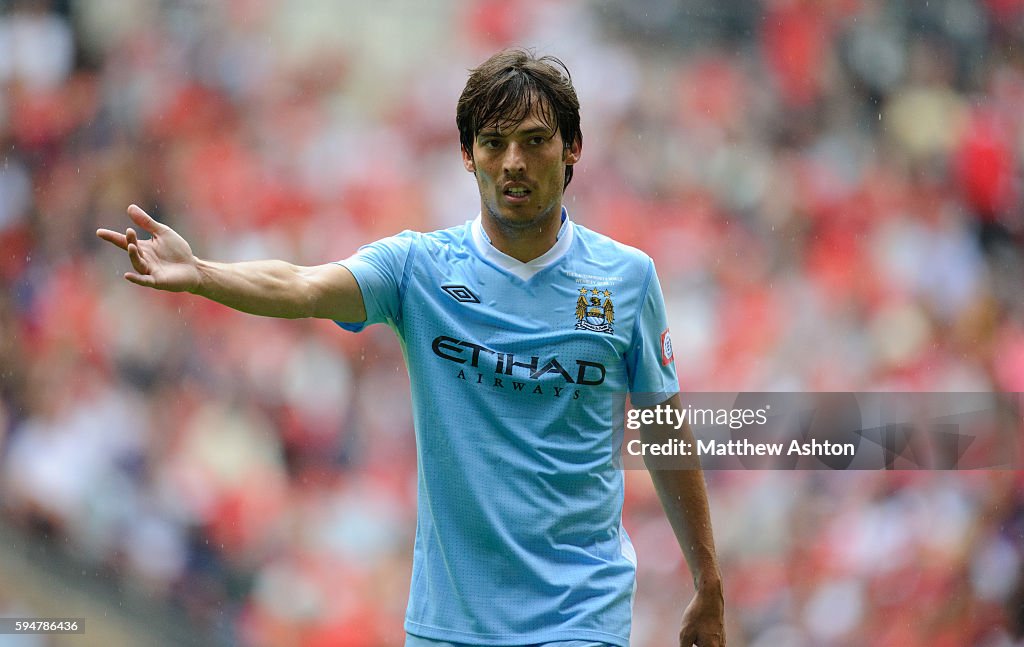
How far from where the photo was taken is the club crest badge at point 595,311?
2664 mm

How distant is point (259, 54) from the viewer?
5.57 m

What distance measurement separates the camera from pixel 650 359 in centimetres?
272

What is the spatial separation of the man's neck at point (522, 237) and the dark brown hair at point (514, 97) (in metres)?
0.19

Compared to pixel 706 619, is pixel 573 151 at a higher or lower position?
higher

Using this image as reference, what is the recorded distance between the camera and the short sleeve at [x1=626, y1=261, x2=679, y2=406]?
8.90 ft

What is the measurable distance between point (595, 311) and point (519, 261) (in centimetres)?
22

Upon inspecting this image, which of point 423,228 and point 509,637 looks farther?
point 423,228

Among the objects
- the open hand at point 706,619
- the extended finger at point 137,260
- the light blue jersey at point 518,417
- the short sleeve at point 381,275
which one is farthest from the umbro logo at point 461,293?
the open hand at point 706,619

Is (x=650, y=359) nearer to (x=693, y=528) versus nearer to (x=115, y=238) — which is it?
(x=693, y=528)

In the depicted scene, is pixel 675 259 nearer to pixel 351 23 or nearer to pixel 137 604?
pixel 351 23

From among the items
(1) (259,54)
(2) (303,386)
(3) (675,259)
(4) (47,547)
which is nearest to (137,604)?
(4) (47,547)

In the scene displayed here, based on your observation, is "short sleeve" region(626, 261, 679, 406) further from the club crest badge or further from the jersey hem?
the jersey hem

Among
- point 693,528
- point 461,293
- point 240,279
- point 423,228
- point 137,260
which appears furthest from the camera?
point 423,228

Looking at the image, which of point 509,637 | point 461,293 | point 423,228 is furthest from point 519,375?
point 423,228
